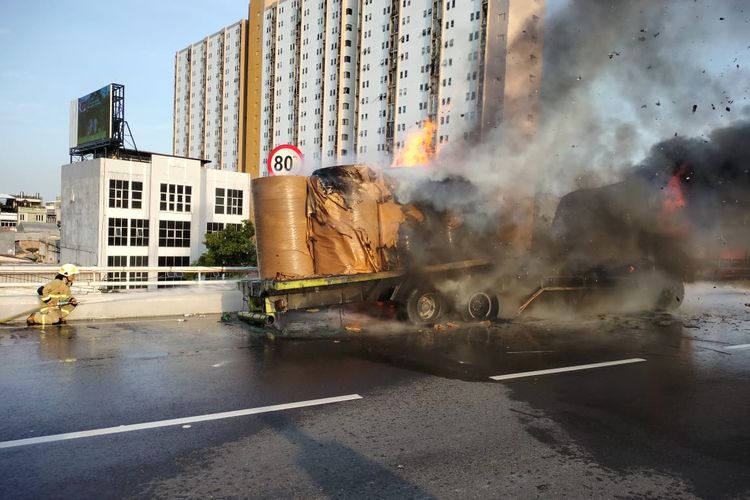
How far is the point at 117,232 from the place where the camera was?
143ft

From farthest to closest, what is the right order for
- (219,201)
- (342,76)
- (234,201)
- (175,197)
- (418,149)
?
(342,76) < (234,201) < (219,201) < (175,197) < (418,149)

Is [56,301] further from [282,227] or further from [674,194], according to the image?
[674,194]

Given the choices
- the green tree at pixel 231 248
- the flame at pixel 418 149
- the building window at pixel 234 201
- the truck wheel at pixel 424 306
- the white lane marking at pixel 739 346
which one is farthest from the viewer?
the building window at pixel 234 201

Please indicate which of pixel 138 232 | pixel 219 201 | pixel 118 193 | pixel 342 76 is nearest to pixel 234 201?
pixel 219 201

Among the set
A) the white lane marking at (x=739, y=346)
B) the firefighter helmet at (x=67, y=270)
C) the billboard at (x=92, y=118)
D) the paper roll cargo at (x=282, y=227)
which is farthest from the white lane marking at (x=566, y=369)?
the billboard at (x=92, y=118)

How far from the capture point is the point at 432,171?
424 inches

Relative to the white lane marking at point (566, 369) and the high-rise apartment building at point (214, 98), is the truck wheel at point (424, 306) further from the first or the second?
the high-rise apartment building at point (214, 98)

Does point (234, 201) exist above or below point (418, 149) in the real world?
above

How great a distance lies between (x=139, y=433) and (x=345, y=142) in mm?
79428

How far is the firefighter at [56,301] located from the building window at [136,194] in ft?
123

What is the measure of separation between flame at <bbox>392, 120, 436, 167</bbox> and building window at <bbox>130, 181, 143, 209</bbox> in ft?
124

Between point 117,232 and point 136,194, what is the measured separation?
3.51m

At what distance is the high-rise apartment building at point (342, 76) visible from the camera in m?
64.8

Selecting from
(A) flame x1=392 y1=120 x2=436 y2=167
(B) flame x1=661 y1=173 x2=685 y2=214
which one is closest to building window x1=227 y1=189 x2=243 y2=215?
(A) flame x1=392 y1=120 x2=436 y2=167
